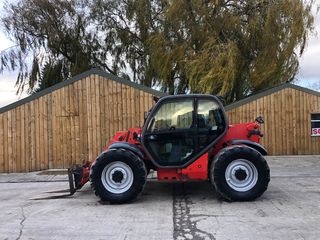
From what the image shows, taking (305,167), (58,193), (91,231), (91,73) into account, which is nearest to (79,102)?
(91,73)

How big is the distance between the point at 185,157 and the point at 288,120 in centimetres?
1160

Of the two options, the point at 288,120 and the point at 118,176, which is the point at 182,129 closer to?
the point at 118,176

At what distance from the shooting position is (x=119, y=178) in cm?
953

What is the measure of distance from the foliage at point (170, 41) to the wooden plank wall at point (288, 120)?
2541 millimetres

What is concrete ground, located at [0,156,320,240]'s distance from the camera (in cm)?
703

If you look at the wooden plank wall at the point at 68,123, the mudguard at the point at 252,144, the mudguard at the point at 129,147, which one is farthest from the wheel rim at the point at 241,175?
the wooden plank wall at the point at 68,123

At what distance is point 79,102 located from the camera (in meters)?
17.8

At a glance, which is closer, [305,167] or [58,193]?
[58,193]

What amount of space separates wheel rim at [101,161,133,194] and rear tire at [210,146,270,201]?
1.65 meters

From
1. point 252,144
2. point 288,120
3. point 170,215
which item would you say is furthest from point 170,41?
point 170,215

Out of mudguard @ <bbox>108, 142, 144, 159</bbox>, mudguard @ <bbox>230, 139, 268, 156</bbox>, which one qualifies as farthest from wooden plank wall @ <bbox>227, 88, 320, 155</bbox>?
mudguard @ <bbox>108, 142, 144, 159</bbox>

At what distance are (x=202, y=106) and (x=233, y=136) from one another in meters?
1.02

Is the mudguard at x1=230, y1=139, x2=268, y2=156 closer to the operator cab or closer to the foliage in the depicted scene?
the operator cab

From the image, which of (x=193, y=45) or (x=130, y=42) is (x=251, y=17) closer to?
(x=193, y=45)
